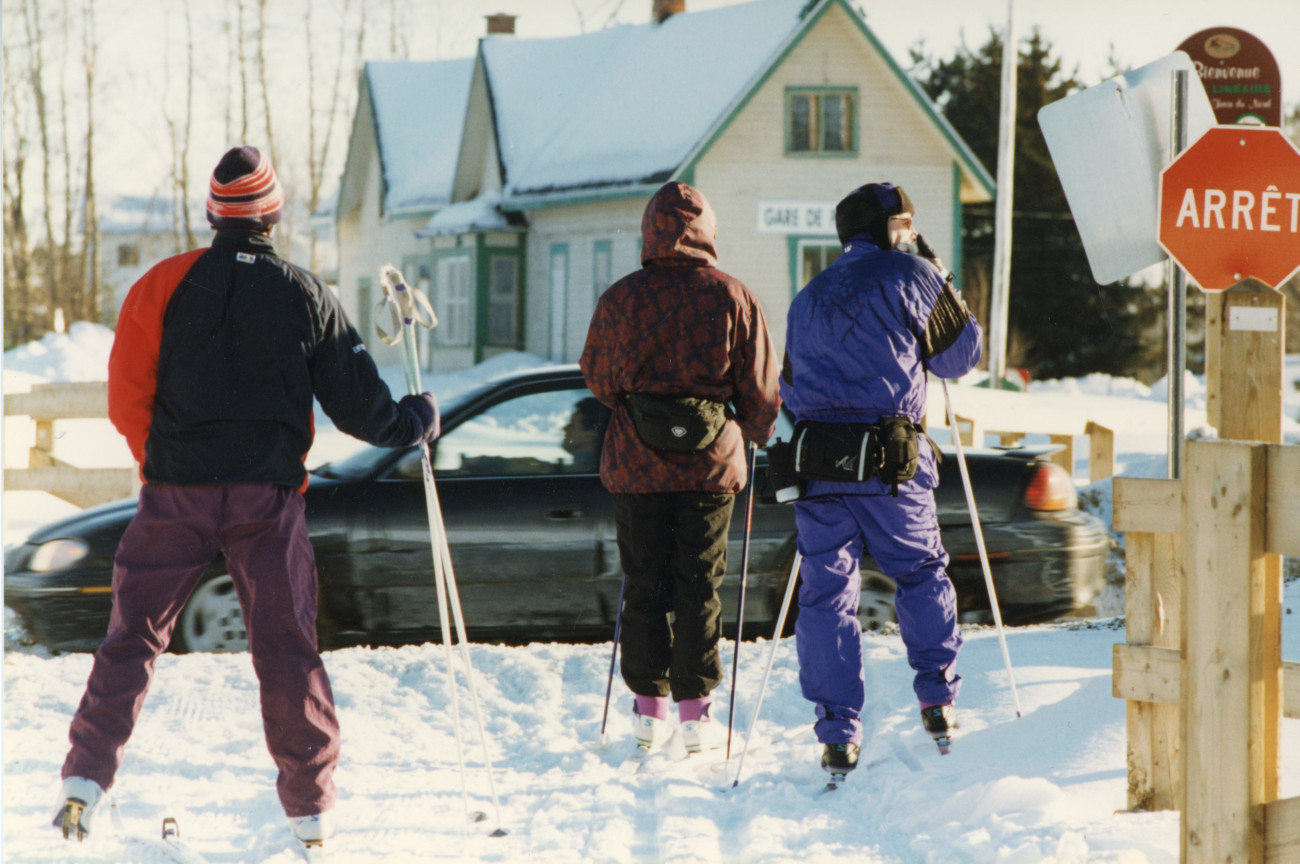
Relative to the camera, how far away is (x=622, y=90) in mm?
20938

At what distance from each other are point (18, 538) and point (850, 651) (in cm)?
582

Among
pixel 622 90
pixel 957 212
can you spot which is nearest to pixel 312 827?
pixel 957 212

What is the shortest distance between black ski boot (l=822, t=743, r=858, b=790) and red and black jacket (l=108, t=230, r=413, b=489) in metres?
1.85

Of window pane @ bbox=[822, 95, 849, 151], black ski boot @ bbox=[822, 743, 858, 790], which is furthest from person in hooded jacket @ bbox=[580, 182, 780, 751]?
window pane @ bbox=[822, 95, 849, 151]

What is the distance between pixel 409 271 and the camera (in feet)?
89.9

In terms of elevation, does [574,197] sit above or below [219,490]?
above

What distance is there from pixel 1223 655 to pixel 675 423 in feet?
6.11

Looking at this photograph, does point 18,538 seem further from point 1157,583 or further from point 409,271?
point 409,271

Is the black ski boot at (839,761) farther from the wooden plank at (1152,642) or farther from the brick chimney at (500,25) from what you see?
the brick chimney at (500,25)

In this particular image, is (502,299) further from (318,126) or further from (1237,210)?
(1237,210)

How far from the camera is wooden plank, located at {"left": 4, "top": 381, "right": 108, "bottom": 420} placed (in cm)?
777

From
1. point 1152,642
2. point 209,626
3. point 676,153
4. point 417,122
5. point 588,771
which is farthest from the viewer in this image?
point 417,122

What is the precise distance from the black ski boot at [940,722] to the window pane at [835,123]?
16560 mm

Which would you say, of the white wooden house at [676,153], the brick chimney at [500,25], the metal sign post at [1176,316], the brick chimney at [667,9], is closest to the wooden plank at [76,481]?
the metal sign post at [1176,316]
